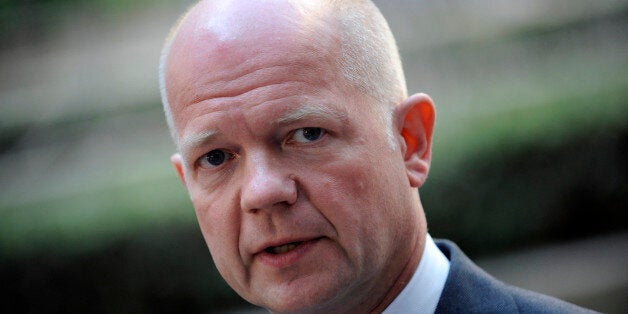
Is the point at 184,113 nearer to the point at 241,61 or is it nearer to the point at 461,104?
the point at 241,61

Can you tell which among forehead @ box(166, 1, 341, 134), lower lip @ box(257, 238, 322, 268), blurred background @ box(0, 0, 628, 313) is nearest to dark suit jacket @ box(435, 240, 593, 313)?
lower lip @ box(257, 238, 322, 268)

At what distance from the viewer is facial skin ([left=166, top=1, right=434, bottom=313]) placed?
89.7 inches

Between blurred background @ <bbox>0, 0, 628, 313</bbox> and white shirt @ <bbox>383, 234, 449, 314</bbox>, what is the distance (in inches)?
130

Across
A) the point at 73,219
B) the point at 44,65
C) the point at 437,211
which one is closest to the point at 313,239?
the point at 437,211

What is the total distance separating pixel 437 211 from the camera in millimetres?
5887

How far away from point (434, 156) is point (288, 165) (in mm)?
3784

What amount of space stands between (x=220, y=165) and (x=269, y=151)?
0.64 feet

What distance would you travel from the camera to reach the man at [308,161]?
2287 mm

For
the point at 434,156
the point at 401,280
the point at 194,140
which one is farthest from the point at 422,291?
the point at 434,156

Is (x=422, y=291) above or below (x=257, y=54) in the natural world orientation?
below

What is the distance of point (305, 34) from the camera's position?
7.76ft

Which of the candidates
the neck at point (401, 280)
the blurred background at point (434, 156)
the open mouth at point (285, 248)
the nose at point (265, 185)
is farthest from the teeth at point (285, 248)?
the blurred background at point (434, 156)

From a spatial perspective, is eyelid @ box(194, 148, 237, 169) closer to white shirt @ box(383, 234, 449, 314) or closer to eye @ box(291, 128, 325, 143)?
eye @ box(291, 128, 325, 143)

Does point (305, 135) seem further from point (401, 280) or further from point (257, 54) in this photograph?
point (401, 280)
